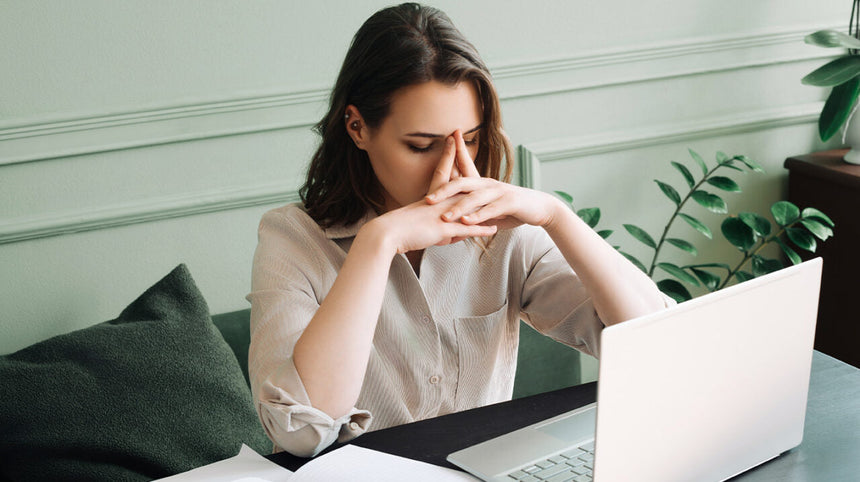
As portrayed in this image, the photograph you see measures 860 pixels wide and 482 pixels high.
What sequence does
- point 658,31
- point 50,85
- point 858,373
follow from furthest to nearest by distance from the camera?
1. point 658,31
2. point 50,85
3. point 858,373

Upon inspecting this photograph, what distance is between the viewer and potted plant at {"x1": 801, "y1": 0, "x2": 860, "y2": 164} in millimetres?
2211

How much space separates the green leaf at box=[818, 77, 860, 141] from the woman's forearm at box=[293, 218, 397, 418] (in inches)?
64.6

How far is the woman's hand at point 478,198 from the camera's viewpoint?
121 cm

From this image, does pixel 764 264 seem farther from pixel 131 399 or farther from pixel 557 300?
pixel 131 399

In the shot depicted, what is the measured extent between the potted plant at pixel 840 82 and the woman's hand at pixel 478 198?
131 centimetres

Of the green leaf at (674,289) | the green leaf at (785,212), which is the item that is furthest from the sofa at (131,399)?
the green leaf at (785,212)

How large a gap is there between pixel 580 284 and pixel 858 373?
Result: 415mm

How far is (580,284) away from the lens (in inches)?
53.3

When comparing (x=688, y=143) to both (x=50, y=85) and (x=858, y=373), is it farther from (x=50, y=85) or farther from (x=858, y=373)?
(x=50, y=85)

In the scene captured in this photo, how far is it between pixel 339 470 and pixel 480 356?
474 mm

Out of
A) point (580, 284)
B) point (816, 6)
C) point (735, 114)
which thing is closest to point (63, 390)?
point (580, 284)

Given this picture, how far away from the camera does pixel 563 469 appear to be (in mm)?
978

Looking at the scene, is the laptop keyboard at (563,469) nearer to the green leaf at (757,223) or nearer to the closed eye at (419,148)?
the closed eye at (419,148)

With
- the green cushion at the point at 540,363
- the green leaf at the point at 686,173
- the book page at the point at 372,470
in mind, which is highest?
the book page at the point at 372,470
